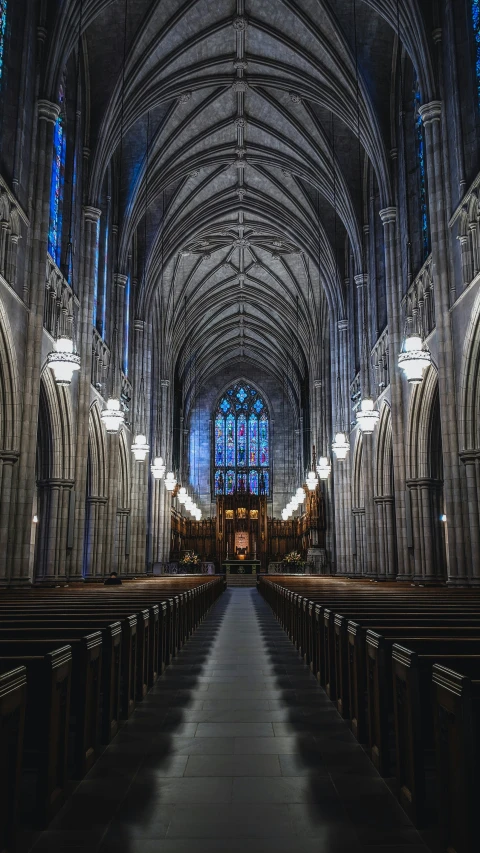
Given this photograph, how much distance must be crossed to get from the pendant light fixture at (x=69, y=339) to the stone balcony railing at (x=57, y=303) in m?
0.03

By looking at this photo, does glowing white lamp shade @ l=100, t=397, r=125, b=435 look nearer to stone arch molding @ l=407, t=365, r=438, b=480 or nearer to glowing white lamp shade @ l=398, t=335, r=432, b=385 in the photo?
glowing white lamp shade @ l=398, t=335, r=432, b=385

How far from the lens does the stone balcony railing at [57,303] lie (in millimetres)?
16984

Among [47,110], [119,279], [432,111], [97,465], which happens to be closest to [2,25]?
[47,110]

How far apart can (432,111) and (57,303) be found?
32.7 feet

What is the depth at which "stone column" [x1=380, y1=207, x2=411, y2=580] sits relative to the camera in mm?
18781

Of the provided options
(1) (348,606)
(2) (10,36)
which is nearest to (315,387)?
(2) (10,36)

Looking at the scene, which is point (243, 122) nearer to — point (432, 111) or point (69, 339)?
point (432, 111)

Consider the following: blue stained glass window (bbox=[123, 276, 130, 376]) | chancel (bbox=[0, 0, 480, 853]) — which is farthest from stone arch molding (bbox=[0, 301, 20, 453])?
blue stained glass window (bbox=[123, 276, 130, 376])

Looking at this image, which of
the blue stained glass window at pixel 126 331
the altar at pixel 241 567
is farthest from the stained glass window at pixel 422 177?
the altar at pixel 241 567

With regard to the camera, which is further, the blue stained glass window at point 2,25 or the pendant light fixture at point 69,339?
the blue stained glass window at point 2,25

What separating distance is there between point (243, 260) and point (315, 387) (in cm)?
883

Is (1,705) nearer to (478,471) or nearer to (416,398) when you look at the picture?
(478,471)

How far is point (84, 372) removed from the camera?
64.3ft

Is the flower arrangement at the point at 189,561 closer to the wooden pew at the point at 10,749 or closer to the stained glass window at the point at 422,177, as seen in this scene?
the stained glass window at the point at 422,177
